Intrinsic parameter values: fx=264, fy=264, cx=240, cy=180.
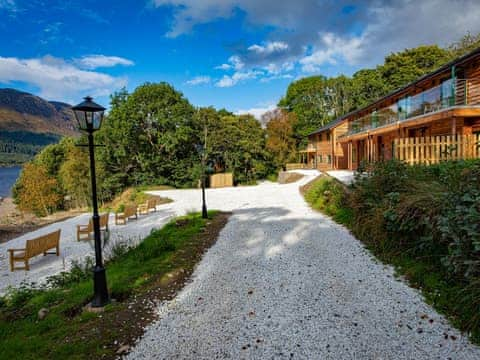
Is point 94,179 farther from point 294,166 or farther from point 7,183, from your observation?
point 7,183

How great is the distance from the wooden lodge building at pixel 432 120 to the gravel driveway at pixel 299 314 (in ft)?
11.7

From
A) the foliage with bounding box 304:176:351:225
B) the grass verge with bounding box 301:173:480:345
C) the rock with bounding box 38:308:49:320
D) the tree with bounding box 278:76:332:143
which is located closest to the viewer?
the grass verge with bounding box 301:173:480:345

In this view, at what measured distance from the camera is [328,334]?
3.01m

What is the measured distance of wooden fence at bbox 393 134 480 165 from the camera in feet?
27.4

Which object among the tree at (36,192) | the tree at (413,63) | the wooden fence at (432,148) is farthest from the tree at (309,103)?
the tree at (36,192)

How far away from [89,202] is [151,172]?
19.5 ft

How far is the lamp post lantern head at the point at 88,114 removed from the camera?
3.87m

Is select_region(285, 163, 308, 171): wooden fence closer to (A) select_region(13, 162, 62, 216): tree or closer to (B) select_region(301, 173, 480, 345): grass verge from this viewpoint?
(A) select_region(13, 162, 62, 216): tree

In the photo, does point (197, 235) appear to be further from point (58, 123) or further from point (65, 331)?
point (58, 123)

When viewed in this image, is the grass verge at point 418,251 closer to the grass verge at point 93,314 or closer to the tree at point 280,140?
the grass verge at point 93,314

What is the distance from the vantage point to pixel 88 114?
392 cm

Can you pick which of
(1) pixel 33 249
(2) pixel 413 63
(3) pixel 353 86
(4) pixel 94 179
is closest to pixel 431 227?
(4) pixel 94 179

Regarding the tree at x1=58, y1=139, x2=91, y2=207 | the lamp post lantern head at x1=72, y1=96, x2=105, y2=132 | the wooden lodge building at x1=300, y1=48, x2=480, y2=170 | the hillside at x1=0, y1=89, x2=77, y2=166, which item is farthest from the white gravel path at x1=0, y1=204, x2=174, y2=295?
the hillside at x1=0, y1=89, x2=77, y2=166

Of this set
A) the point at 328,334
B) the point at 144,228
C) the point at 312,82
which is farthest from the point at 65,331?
the point at 312,82
